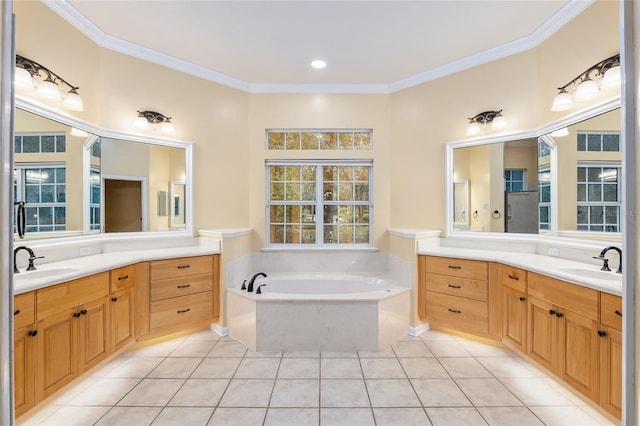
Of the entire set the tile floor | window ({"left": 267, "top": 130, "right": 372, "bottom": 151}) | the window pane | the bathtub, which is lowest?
the tile floor

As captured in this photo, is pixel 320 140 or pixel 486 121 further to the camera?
pixel 320 140

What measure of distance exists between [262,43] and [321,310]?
8.55 ft

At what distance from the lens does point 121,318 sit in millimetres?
2553

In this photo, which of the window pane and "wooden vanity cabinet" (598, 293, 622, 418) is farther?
the window pane

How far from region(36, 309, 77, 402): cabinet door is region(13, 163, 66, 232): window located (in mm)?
840

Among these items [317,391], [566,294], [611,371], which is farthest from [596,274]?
[317,391]

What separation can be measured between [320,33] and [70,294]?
286 cm

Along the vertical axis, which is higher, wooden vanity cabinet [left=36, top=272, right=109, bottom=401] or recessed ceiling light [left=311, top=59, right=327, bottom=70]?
recessed ceiling light [left=311, top=59, right=327, bottom=70]

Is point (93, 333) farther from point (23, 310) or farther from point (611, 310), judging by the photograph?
point (611, 310)

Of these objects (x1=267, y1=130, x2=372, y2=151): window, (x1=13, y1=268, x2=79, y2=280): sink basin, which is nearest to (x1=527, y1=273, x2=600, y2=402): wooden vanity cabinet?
(x1=267, y1=130, x2=372, y2=151): window

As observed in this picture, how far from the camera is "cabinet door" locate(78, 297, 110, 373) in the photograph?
84.7 inches

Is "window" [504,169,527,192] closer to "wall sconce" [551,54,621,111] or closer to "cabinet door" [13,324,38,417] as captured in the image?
"wall sconce" [551,54,621,111]

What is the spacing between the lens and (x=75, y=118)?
2.68 m

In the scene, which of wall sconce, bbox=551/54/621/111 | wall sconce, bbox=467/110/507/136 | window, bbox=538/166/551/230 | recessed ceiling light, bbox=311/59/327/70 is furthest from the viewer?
recessed ceiling light, bbox=311/59/327/70
